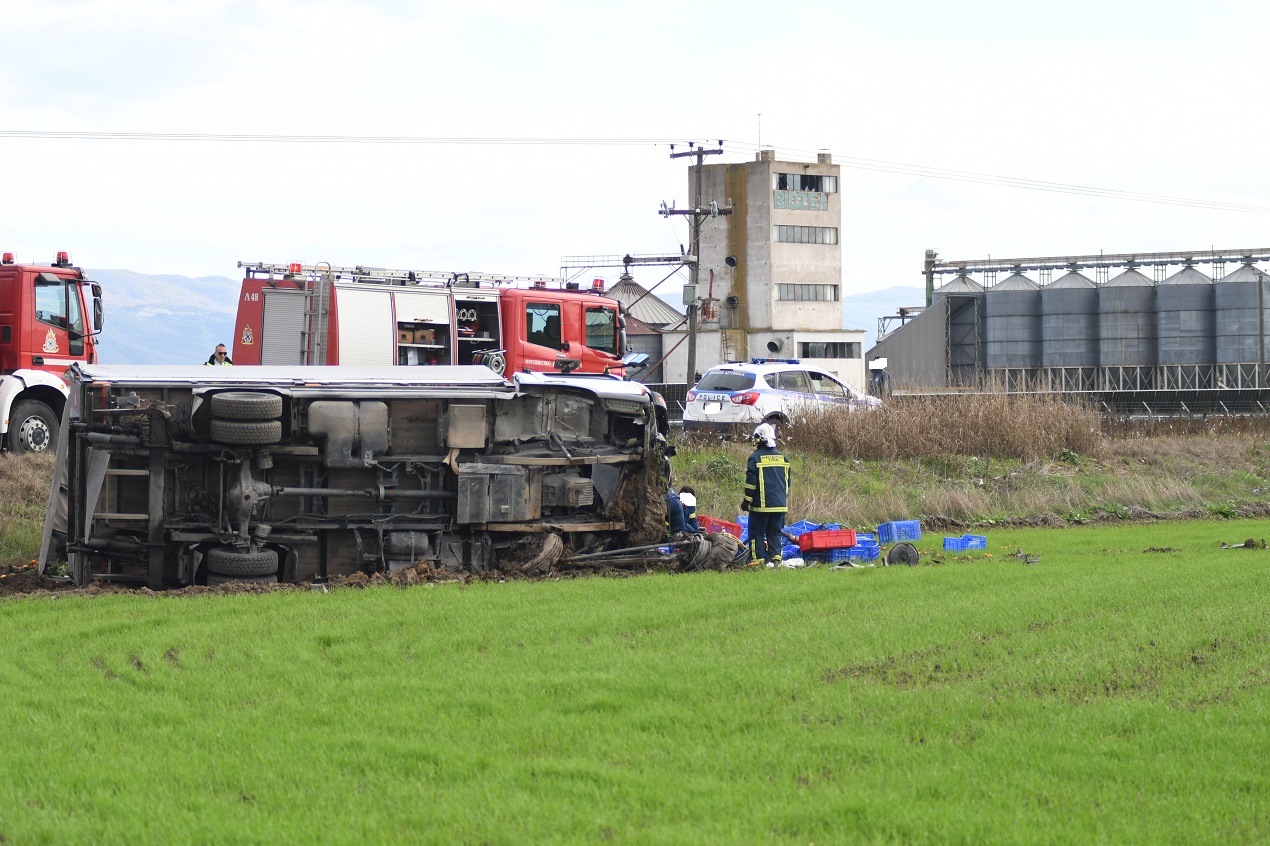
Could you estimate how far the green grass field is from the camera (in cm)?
564

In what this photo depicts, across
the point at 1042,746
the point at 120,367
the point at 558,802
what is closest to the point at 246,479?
the point at 120,367

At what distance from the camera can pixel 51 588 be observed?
12.3 meters

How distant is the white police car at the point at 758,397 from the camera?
26.2 metres

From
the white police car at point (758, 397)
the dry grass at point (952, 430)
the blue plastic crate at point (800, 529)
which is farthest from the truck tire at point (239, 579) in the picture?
the white police car at point (758, 397)

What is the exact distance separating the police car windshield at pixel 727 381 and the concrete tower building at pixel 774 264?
151 feet

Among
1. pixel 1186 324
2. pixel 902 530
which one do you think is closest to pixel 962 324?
pixel 1186 324

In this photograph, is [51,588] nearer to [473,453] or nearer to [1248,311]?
[473,453]

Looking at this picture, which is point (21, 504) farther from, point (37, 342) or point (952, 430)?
point (952, 430)

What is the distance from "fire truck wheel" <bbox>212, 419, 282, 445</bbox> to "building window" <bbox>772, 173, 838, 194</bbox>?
6478 centimetres

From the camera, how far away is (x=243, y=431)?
38.0 feet

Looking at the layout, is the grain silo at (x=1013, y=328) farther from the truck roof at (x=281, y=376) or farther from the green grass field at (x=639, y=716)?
the green grass field at (x=639, y=716)

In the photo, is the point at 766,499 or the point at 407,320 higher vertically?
→ the point at 407,320

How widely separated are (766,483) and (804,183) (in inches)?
2505

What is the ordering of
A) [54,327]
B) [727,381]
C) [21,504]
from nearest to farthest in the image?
1. [21,504]
2. [54,327]
3. [727,381]
